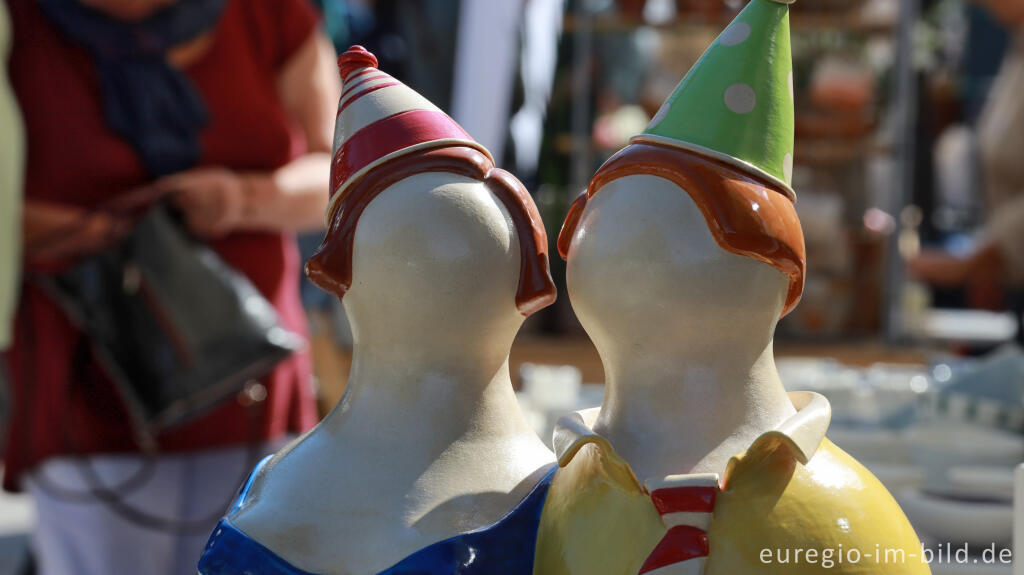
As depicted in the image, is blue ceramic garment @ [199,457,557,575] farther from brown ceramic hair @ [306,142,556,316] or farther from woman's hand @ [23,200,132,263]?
Answer: woman's hand @ [23,200,132,263]

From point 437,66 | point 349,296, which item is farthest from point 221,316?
point 437,66

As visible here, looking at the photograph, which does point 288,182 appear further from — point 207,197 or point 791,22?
point 791,22

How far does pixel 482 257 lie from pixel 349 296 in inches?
3.3

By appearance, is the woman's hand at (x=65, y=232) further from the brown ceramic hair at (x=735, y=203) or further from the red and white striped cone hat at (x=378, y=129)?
the brown ceramic hair at (x=735, y=203)

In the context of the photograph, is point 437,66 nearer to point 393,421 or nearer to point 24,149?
point 24,149

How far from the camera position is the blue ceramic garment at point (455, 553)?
18.4 inches

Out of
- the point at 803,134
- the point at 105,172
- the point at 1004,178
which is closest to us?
the point at 105,172

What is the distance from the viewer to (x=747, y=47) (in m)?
0.50

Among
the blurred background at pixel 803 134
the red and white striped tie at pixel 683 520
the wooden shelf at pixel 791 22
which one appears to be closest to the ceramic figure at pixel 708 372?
the red and white striped tie at pixel 683 520

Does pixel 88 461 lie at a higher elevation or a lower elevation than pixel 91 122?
lower

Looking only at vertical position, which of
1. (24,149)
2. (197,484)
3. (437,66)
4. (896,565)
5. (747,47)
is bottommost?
(197,484)

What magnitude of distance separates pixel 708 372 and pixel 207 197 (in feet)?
2.92

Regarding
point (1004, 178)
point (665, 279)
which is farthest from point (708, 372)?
point (1004, 178)

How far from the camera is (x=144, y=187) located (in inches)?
49.5
